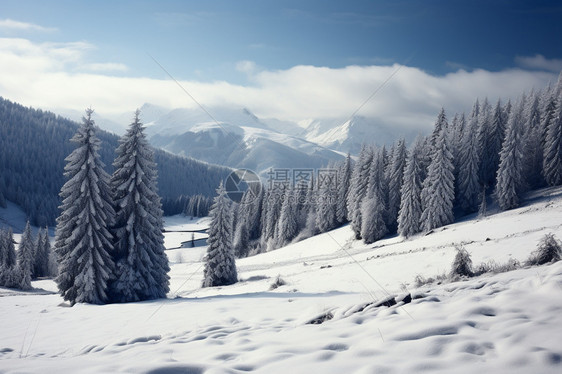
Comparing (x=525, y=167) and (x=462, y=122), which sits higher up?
(x=462, y=122)

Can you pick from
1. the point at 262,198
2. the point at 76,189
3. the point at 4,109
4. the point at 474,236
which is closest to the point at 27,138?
the point at 4,109

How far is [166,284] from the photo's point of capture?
72.1ft

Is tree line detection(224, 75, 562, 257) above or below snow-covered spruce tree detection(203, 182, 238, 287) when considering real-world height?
above

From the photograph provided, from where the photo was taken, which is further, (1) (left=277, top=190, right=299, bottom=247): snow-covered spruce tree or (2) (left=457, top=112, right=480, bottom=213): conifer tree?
(1) (left=277, top=190, right=299, bottom=247): snow-covered spruce tree

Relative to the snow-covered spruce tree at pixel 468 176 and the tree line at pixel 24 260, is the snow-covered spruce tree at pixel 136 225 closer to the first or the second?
the tree line at pixel 24 260

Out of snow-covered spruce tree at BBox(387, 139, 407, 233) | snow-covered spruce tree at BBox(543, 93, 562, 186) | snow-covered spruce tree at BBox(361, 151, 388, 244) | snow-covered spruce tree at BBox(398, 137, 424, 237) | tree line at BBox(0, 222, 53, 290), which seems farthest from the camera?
snow-covered spruce tree at BBox(387, 139, 407, 233)

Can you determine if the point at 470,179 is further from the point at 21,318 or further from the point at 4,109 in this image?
the point at 4,109

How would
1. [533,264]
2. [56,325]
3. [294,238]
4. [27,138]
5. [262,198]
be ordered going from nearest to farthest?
[533,264] < [56,325] < [294,238] < [262,198] < [27,138]

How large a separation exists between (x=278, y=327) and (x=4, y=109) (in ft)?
837

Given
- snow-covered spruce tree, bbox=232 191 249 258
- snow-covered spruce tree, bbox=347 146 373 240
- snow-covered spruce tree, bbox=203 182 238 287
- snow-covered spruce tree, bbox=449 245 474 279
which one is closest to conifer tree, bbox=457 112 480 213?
snow-covered spruce tree, bbox=347 146 373 240

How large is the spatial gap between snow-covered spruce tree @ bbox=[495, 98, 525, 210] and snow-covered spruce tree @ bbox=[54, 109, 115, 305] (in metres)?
47.3

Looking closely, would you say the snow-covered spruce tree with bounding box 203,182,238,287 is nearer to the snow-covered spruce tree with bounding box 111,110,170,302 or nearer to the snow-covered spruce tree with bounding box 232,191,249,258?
the snow-covered spruce tree with bounding box 111,110,170,302

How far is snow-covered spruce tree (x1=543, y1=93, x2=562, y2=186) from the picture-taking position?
46156 mm

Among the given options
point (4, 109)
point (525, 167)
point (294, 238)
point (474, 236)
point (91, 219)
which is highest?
point (4, 109)
